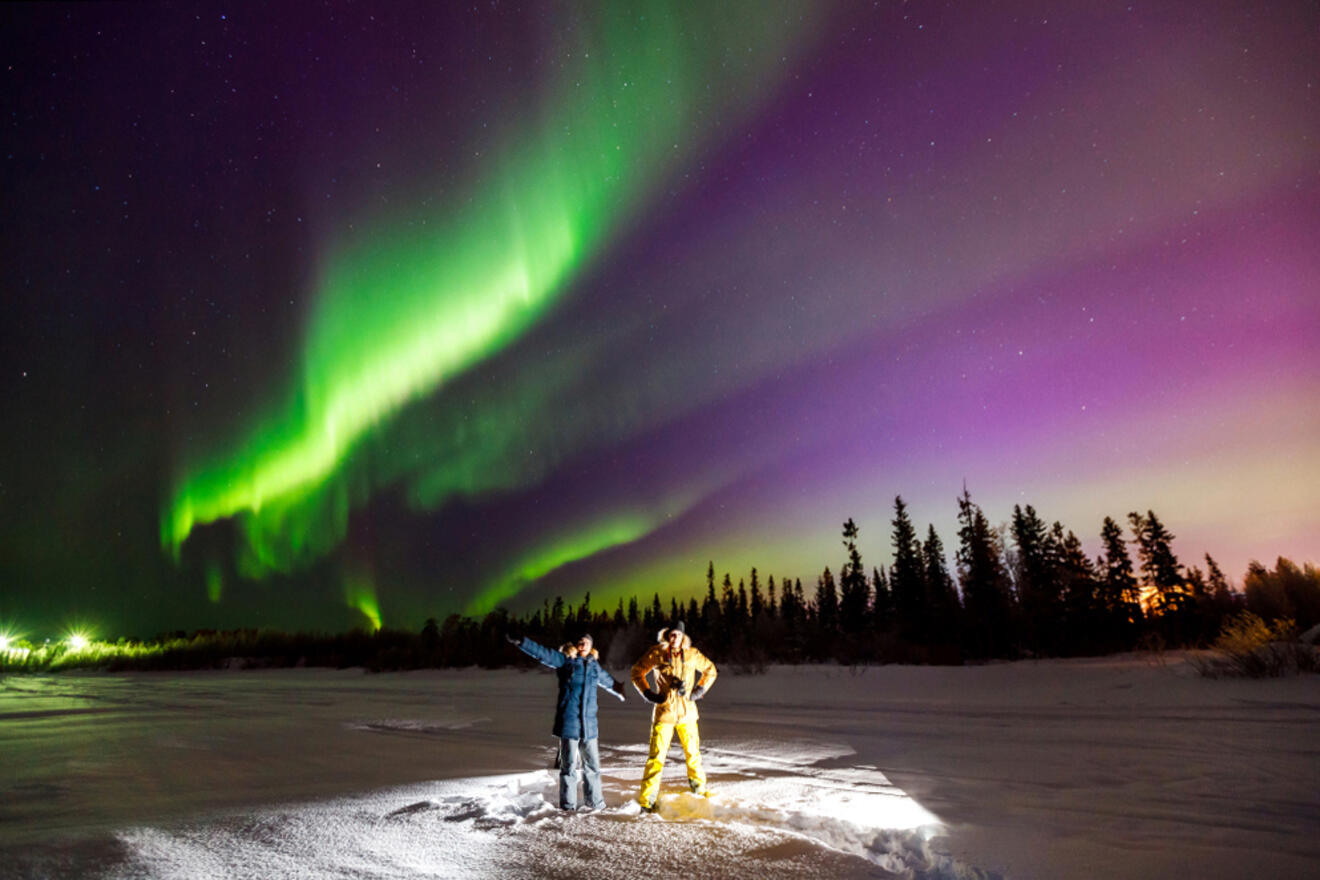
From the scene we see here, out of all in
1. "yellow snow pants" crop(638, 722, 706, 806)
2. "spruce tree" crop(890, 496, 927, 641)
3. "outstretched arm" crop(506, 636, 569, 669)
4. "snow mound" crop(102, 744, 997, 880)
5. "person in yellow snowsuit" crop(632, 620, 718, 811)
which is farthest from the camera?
"spruce tree" crop(890, 496, 927, 641)

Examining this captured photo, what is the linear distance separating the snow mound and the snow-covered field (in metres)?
0.03

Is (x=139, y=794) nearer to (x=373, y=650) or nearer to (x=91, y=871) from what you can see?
(x=91, y=871)

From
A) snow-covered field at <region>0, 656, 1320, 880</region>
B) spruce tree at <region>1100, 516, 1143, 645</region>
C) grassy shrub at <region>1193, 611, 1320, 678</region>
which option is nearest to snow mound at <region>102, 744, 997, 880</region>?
snow-covered field at <region>0, 656, 1320, 880</region>

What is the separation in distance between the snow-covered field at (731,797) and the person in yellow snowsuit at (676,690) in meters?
0.51

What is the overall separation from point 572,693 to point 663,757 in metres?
1.15

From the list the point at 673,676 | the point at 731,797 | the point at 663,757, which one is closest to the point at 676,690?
the point at 673,676

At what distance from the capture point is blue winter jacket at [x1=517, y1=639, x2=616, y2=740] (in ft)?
22.8

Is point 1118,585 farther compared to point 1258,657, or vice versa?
point 1118,585

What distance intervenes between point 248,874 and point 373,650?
56.2 meters

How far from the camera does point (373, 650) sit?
2163 inches

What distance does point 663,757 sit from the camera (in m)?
6.79

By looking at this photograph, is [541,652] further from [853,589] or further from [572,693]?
[853,589]

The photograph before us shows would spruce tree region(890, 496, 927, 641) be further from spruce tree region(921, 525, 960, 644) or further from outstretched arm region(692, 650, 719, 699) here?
outstretched arm region(692, 650, 719, 699)

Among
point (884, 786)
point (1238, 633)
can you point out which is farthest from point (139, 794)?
point (1238, 633)
